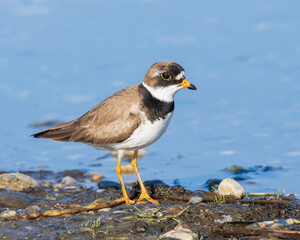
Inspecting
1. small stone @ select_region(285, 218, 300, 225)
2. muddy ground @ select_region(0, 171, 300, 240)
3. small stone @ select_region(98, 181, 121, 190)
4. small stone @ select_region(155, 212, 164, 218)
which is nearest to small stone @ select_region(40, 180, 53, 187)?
small stone @ select_region(98, 181, 121, 190)

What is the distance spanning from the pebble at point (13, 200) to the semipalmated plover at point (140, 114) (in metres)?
1.27

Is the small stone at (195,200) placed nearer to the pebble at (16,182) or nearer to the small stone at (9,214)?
the small stone at (9,214)

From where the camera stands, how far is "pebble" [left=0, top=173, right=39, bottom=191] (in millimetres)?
8633

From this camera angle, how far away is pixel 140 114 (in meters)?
6.97

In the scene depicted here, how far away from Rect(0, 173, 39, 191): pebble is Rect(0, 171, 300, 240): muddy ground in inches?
52.4

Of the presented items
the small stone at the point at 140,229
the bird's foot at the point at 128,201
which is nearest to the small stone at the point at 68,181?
the bird's foot at the point at 128,201

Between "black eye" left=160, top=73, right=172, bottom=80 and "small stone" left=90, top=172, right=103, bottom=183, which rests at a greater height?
"black eye" left=160, top=73, right=172, bottom=80

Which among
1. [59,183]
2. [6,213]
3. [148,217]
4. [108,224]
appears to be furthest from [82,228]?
[59,183]

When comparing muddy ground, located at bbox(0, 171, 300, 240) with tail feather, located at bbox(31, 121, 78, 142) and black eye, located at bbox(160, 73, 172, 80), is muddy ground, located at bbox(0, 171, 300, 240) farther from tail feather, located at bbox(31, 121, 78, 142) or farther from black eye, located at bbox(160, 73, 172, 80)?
black eye, located at bbox(160, 73, 172, 80)

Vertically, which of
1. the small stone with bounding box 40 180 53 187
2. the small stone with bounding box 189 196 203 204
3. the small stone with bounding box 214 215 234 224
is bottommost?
the small stone with bounding box 214 215 234 224

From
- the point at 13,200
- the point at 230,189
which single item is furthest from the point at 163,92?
the point at 13,200

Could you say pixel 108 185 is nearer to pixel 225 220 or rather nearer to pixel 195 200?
pixel 195 200

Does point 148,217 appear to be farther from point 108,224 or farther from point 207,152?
point 207,152

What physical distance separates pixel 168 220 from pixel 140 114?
1477mm
